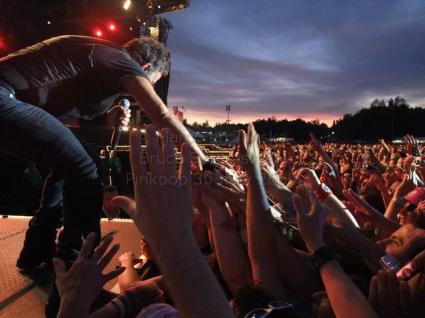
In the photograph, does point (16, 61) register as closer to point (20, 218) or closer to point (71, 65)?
point (71, 65)

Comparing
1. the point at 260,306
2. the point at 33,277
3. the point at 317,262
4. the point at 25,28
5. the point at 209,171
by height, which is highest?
the point at 25,28

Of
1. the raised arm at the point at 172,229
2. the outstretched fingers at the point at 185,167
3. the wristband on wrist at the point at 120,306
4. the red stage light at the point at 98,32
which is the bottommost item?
the wristband on wrist at the point at 120,306

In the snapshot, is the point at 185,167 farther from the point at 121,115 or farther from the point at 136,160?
the point at 121,115

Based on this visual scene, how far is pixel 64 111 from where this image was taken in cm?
214

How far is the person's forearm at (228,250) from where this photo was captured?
2117mm

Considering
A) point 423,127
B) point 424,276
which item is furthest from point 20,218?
point 423,127

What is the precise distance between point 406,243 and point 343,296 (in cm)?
76

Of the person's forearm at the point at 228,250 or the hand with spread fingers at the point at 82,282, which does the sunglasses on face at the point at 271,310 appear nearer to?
the hand with spread fingers at the point at 82,282

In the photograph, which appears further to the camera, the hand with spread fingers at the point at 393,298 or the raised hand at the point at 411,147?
the raised hand at the point at 411,147

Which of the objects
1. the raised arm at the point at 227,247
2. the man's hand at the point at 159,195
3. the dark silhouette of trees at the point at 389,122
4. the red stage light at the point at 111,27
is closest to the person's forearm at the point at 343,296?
the raised arm at the point at 227,247

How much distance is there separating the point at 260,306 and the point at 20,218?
9.23 feet

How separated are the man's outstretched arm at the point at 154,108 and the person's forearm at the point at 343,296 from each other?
88cm

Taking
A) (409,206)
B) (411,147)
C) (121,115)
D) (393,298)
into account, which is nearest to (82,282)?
(393,298)

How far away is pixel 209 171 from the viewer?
224 cm
